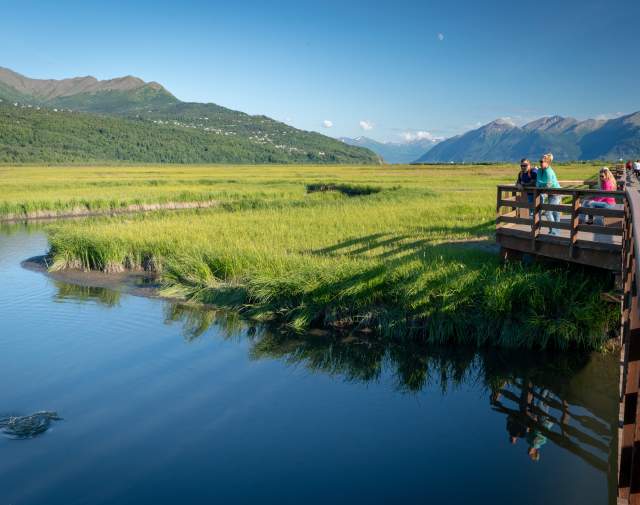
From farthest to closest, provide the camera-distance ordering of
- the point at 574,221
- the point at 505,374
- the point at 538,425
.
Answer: the point at 574,221
the point at 505,374
the point at 538,425

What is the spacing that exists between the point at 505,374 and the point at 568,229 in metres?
3.76

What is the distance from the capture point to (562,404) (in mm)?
10547

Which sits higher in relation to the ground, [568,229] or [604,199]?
[604,199]

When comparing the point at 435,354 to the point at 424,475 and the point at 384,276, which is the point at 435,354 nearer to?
the point at 384,276

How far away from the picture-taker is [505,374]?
11.9 m

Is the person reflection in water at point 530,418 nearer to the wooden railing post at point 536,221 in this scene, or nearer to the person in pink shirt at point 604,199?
the wooden railing post at point 536,221

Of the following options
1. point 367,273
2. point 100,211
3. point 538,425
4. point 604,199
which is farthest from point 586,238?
point 100,211

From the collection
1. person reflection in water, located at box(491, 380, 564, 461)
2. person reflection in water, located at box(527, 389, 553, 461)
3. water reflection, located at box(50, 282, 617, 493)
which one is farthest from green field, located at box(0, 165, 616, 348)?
person reflection in water, located at box(527, 389, 553, 461)

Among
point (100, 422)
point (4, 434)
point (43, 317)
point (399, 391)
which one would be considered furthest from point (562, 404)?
point (43, 317)

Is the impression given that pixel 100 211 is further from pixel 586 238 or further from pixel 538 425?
pixel 538 425

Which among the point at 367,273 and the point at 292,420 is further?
the point at 367,273

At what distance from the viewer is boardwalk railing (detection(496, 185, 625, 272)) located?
469 inches

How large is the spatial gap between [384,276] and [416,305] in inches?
49.2

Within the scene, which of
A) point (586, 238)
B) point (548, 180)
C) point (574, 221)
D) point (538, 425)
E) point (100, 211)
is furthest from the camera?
point (100, 211)
